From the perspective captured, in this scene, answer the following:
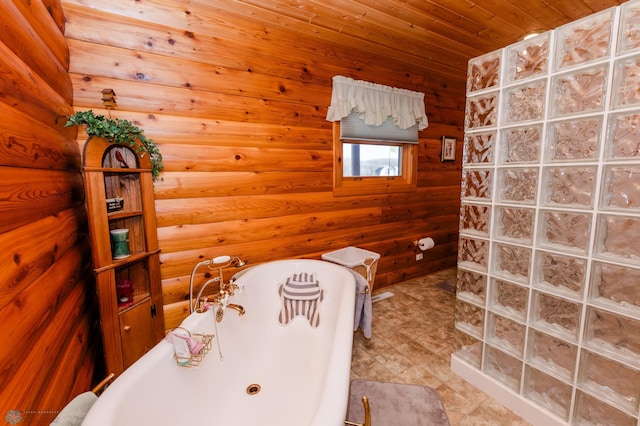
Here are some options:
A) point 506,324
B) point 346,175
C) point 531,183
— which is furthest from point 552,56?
point 346,175

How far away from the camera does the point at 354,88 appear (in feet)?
8.89

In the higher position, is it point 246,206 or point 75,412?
point 246,206

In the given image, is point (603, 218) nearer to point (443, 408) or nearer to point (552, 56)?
point (552, 56)

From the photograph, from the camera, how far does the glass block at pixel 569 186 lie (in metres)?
1.24

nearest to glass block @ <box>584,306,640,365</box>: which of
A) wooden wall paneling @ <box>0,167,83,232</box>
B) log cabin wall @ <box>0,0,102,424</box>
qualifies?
log cabin wall @ <box>0,0,102,424</box>

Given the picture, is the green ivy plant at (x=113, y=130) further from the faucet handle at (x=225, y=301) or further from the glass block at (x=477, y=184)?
the glass block at (x=477, y=184)

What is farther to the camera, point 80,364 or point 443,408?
point 443,408

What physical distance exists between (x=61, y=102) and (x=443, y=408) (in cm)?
255

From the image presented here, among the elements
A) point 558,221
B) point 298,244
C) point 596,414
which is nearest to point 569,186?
point 558,221

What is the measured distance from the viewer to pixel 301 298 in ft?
7.09

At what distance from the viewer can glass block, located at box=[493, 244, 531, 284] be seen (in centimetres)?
148

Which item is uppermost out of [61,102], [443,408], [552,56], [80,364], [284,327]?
[552,56]

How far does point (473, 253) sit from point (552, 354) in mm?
595

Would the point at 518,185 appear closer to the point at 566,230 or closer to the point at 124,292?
the point at 566,230
